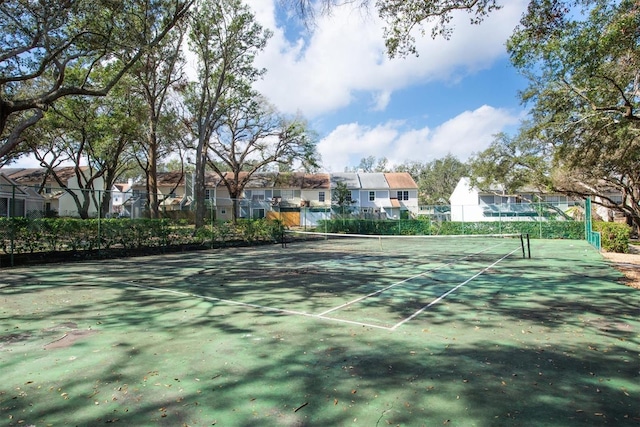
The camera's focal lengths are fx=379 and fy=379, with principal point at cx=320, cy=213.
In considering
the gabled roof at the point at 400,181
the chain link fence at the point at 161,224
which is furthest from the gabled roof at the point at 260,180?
the gabled roof at the point at 400,181

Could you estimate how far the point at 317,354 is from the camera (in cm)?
443

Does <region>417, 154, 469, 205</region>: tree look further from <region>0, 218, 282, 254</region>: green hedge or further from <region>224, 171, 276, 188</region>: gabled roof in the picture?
<region>0, 218, 282, 254</region>: green hedge

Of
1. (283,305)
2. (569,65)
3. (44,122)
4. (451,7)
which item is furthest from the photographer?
(44,122)

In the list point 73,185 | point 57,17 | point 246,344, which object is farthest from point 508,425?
point 73,185

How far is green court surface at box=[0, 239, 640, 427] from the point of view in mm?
3127

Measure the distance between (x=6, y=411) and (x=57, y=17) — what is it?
13.6m

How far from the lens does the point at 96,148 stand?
2856cm

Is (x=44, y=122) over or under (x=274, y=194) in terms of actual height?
over

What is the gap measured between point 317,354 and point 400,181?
1969 inches

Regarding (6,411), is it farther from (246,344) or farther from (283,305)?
(283,305)

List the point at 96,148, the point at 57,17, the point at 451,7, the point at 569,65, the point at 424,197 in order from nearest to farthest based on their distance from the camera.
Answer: the point at 451,7
the point at 569,65
the point at 57,17
the point at 96,148
the point at 424,197

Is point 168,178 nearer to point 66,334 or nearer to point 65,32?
point 65,32

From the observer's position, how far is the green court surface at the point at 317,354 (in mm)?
3127

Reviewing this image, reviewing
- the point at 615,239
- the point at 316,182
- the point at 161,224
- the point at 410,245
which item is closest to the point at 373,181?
the point at 316,182
